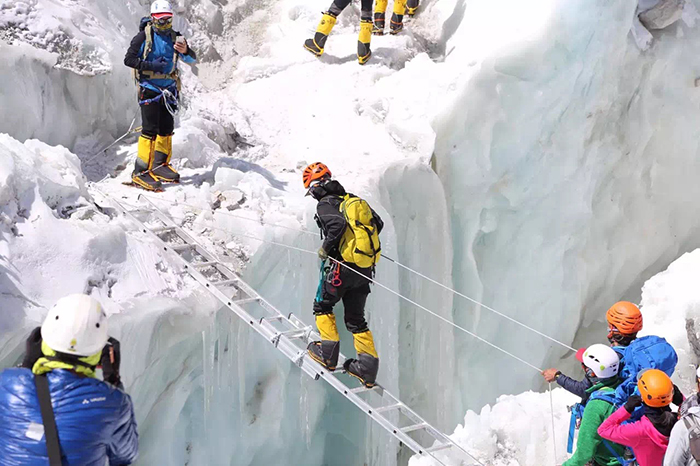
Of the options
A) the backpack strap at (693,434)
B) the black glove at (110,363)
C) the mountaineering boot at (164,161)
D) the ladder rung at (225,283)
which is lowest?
the ladder rung at (225,283)

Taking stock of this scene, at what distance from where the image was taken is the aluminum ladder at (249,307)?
509 cm

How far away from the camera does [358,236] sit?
4.99m

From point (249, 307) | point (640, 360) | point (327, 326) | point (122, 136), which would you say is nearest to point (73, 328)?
point (327, 326)

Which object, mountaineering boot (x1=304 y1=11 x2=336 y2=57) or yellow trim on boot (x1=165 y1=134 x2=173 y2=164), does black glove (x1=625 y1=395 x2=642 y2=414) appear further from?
mountaineering boot (x1=304 y1=11 x2=336 y2=57)

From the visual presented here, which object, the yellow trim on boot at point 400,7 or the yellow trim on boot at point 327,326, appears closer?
the yellow trim on boot at point 327,326

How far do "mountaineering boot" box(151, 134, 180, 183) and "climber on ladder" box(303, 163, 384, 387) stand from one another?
1642 mm

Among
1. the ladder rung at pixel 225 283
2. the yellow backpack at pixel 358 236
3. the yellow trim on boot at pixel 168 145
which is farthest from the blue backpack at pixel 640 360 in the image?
the yellow trim on boot at pixel 168 145

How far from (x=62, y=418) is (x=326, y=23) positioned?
7183 millimetres

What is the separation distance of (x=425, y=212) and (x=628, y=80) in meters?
3.63

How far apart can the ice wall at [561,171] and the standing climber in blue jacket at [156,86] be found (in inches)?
131

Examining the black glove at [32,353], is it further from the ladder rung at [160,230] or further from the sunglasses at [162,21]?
the sunglasses at [162,21]

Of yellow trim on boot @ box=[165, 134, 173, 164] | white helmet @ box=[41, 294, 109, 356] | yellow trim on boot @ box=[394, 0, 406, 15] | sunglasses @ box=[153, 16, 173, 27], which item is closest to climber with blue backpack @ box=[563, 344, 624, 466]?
white helmet @ box=[41, 294, 109, 356]

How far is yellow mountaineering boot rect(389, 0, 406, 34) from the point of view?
30.8 ft

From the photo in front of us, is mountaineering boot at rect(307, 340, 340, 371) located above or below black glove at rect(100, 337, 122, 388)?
below
